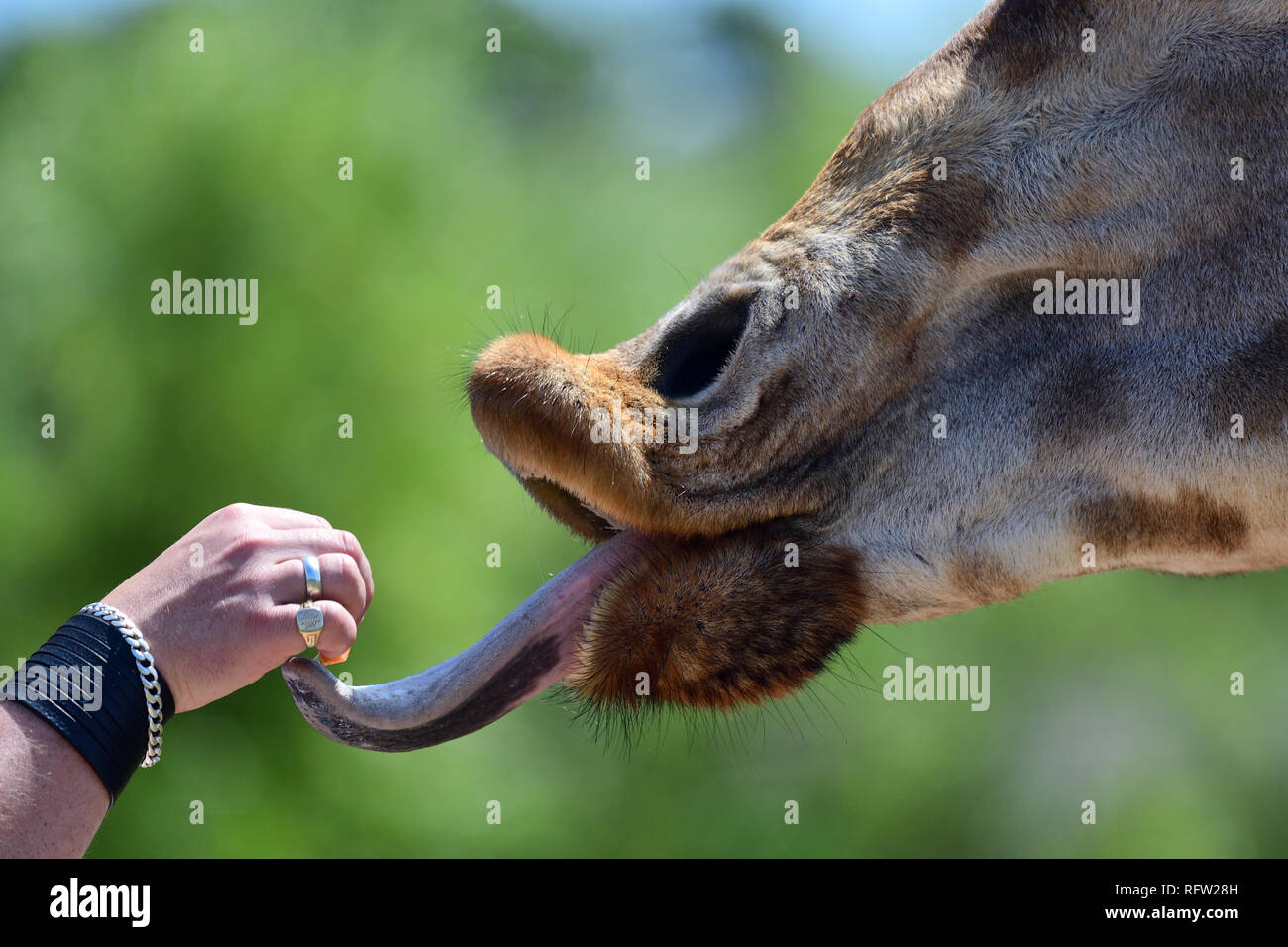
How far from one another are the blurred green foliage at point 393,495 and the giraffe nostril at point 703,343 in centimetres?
470

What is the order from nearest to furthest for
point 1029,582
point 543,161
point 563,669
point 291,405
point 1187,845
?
1. point 563,669
2. point 1029,582
3. point 291,405
4. point 1187,845
5. point 543,161

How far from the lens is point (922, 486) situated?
5.71 ft

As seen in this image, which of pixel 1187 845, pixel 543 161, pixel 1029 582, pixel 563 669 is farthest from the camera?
pixel 543 161

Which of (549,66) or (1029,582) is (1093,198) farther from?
(549,66)

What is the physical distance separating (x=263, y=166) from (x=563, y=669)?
7.11 meters

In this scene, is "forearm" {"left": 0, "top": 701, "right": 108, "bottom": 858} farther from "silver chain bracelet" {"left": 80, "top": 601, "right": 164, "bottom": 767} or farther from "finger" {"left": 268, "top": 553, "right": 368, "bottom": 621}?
"finger" {"left": 268, "top": 553, "right": 368, "bottom": 621}

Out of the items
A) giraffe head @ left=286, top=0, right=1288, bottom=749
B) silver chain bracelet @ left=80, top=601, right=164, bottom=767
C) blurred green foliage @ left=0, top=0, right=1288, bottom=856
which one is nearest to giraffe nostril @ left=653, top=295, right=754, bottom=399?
giraffe head @ left=286, top=0, right=1288, bottom=749

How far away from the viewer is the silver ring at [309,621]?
1.46 meters

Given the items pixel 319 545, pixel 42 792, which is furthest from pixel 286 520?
pixel 42 792

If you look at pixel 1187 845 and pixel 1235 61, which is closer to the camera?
pixel 1235 61

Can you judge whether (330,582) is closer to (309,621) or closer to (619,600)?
(309,621)

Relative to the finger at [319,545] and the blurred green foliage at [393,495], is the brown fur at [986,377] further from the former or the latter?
the blurred green foliage at [393,495]

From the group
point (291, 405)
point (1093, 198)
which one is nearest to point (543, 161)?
point (291, 405)

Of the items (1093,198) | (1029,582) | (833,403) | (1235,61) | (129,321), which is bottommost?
(1029,582)
